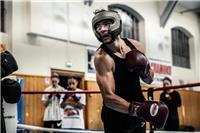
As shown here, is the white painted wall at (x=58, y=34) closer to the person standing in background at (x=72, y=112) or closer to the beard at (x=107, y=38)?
the person standing in background at (x=72, y=112)

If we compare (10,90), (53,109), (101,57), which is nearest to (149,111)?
(101,57)

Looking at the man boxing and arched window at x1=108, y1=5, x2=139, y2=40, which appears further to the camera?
arched window at x1=108, y1=5, x2=139, y2=40

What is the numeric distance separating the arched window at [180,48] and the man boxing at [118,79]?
29.7 feet

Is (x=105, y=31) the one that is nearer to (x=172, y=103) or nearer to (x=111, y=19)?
(x=111, y=19)

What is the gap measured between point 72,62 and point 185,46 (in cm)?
556

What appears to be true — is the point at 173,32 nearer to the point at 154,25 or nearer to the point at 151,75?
the point at 154,25

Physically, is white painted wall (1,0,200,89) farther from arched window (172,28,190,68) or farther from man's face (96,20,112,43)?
man's face (96,20,112,43)

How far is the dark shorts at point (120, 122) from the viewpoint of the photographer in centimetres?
210

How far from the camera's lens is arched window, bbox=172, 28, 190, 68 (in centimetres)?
1109

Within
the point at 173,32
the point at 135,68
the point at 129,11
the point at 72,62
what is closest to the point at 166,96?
the point at 72,62

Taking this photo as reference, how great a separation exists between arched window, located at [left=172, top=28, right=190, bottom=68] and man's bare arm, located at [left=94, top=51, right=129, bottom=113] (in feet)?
30.1

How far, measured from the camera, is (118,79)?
2078 millimetres

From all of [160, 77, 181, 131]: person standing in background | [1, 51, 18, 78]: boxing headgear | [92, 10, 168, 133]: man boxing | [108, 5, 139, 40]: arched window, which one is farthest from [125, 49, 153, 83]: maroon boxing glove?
[108, 5, 139, 40]: arched window

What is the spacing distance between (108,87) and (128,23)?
24.8 feet
